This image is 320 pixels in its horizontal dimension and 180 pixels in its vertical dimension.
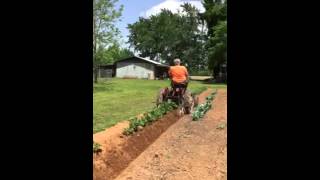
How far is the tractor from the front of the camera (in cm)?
1630

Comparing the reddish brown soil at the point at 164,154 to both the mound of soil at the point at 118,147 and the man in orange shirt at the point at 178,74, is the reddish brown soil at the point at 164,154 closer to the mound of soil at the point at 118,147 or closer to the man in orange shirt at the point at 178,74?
the mound of soil at the point at 118,147

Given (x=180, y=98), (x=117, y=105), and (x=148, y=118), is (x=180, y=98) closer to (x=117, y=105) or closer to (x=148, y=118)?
(x=148, y=118)

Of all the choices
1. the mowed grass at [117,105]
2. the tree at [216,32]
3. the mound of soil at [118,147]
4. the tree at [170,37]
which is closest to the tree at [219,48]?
the tree at [216,32]

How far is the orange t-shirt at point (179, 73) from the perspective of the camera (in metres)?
16.2

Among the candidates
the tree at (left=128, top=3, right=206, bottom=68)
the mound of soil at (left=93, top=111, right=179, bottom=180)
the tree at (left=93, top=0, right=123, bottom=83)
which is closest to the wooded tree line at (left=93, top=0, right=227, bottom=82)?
the tree at (left=128, top=3, right=206, bottom=68)

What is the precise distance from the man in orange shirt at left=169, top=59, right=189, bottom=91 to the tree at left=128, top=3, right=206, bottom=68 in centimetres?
6734

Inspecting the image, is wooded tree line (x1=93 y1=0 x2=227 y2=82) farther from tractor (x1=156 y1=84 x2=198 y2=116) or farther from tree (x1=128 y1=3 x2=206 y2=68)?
tractor (x1=156 y1=84 x2=198 y2=116)

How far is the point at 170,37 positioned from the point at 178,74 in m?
74.6

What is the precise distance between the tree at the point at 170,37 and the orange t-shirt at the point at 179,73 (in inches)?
2653
